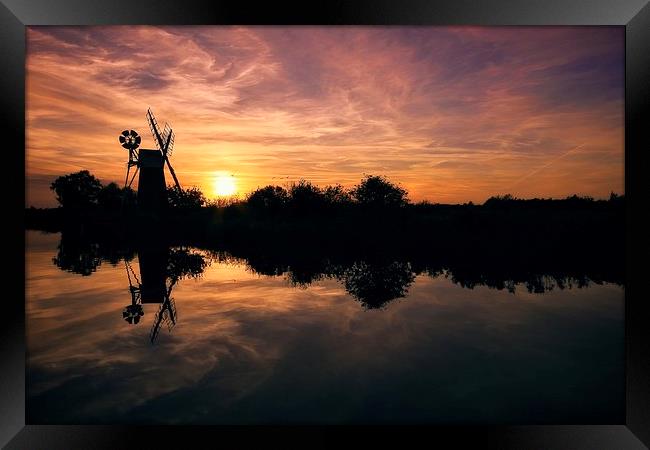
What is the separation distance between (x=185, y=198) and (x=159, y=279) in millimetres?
17624

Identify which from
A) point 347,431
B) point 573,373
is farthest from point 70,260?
point 573,373

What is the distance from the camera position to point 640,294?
3018 millimetres

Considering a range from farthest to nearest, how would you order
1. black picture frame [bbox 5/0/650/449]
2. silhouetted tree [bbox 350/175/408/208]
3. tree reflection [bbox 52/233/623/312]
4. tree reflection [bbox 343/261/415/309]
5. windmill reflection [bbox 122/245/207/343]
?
silhouetted tree [bbox 350/175/408/208], tree reflection [bbox 52/233/623/312], tree reflection [bbox 343/261/415/309], windmill reflection [bbox 122/245/207/343], black picture frame [bbox 5/0/650/449]

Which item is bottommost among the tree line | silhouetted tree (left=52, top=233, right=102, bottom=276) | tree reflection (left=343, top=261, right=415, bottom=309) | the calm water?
the calm water

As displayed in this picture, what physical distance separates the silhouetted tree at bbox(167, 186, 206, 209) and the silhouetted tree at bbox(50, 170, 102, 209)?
9.02 metres

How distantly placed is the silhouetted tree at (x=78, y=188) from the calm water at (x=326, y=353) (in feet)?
91.8

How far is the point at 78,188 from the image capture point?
34688mm

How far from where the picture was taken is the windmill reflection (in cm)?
598

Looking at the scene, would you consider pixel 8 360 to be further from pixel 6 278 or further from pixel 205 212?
pixel 205 212

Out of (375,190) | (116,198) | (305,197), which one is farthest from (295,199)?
(116,198)

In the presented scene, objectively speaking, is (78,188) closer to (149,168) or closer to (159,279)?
(149,168)

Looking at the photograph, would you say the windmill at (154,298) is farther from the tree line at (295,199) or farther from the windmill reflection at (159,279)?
the tree line at (295,199)

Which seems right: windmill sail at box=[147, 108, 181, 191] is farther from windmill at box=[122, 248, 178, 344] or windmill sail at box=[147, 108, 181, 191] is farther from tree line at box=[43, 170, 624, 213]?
windmill at box=[122, 248, 178, 344]

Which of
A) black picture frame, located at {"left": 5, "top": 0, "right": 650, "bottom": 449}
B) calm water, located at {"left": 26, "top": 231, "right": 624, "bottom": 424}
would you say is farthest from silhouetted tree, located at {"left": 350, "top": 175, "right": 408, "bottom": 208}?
black picture frame, located at {"left": 5, "top": 0, "right": 650, "bottom": 449}
